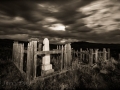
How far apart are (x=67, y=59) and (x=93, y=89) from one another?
3.04 metres

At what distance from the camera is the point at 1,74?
5.08 metres

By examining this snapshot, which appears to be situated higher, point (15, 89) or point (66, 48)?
point (66, 48)

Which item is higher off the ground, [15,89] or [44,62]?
[44,62]

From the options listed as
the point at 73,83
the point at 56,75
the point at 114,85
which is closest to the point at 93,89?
the point at 73,83

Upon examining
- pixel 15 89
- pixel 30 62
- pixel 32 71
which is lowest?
pixel 15 89

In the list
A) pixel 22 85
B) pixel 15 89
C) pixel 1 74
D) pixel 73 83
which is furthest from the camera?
pixel 1 74

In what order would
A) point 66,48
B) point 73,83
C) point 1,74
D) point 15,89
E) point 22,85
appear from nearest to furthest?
point 15,89, point 22,85, point 73,83, point 1,74, point 66,48

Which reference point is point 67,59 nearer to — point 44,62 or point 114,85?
point 44,62

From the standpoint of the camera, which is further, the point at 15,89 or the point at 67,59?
the point at 67,59

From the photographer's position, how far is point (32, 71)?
427cm

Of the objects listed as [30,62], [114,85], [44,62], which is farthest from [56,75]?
[114,85]

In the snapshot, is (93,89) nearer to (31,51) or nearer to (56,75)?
(56,75)

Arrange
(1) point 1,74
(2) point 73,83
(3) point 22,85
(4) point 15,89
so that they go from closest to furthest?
1. (4) point 15,89
2. (3) point 22,85
3. (2) point 73,83
4. (1) point 1,74

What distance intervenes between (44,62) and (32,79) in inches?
53.3
